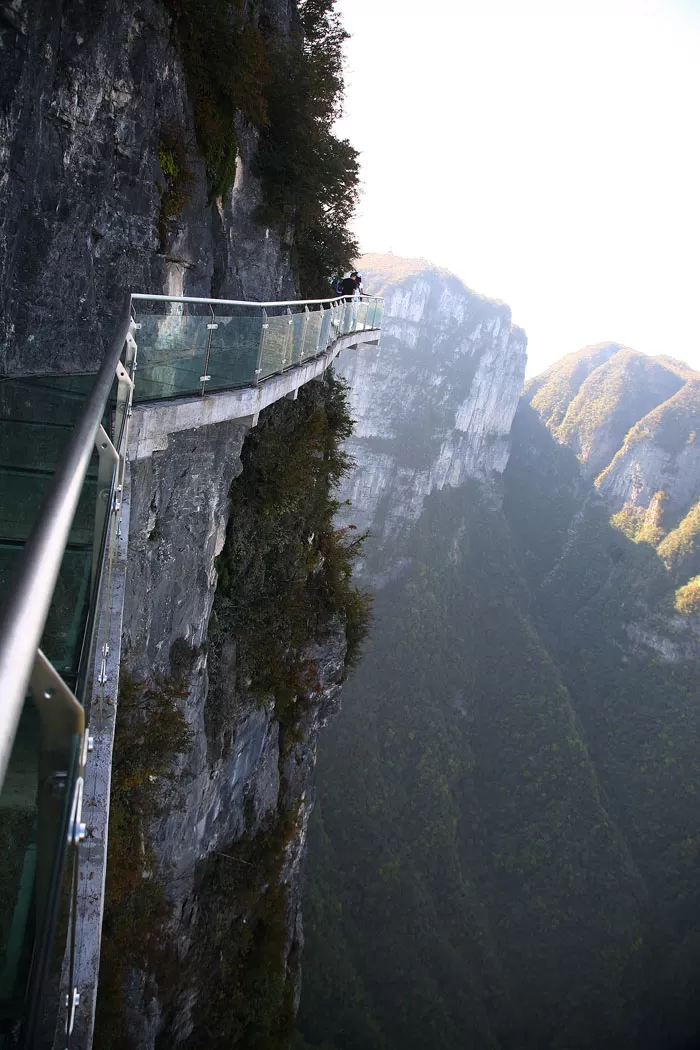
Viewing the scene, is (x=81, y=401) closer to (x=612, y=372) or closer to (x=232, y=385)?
(x=232, y=385)

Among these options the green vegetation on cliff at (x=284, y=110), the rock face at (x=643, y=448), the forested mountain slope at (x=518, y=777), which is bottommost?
the forested mountain slope at (x=518, y=777)

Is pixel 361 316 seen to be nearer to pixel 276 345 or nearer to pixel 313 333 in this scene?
pixel 313 333

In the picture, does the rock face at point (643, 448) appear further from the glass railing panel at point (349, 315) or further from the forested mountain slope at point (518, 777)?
the glass railing panel at point (349, 315)

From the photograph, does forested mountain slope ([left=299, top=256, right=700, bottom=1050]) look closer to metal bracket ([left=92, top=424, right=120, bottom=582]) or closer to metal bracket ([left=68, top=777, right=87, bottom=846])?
metal bracket ([left=92, top=424, right=120, bottom=582])

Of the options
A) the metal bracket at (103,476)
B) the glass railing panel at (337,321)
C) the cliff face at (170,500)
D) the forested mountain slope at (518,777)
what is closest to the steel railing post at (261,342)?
the cliff face at (170,500)

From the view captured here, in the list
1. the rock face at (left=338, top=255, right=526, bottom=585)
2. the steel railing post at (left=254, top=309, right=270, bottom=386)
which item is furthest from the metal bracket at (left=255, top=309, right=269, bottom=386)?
the rock face at (left=338, top=255, right=526, bottom=585)
